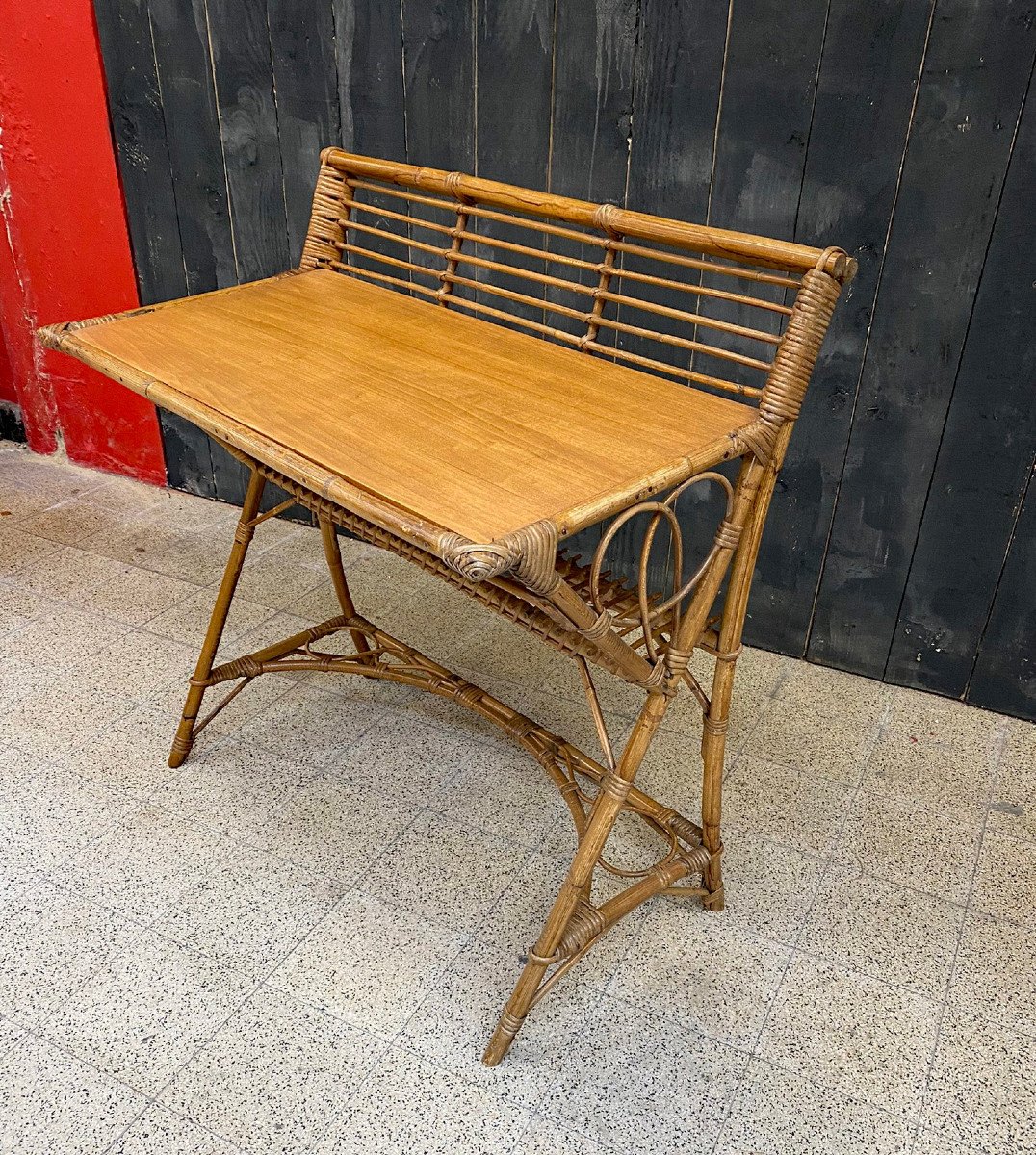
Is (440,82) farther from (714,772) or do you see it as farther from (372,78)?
(714,772)

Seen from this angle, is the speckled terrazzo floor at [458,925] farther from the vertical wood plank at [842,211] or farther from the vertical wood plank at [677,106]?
the vertical wood plank at [677,106]

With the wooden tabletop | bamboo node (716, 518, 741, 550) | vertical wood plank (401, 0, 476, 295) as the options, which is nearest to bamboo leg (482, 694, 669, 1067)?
Answer: bamboo node (716, 518, 741, 550)

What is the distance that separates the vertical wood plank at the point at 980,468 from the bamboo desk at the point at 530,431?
0.60 m

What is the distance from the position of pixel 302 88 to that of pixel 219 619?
1.33 metres

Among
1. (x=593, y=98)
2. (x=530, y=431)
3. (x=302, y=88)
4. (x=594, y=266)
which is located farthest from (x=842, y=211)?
(x=302, y=88)

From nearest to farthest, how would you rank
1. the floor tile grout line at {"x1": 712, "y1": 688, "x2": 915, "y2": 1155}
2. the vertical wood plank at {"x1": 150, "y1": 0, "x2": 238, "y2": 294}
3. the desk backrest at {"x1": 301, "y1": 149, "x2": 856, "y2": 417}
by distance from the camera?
the desk backrest at {"x1": 301, "y1": 149, "x2": 856, "y2": 417} → the floor tile grout line at {"x1": 712, "y1": 688, "x2": 915, "y2": 1155} → the vertical wood plank at {"x1": 150, "y1": 0, "x2": 238, "y2": 294}

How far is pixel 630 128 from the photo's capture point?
2146 mm

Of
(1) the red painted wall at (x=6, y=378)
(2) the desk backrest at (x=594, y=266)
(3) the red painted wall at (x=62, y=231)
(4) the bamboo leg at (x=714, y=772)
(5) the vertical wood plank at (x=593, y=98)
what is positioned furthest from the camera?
(1) the red painted wall at (x=6, y=378)

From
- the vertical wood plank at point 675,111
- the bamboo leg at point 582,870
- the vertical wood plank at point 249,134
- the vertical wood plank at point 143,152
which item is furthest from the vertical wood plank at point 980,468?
the vertical wood plank at point 143,152

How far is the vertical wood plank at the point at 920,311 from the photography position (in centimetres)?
182

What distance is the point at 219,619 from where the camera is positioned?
2002 mm

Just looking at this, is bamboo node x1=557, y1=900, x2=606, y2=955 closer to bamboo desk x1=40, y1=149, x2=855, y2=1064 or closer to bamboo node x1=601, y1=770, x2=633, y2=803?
bamboo desk x1=40, y1=149, x2=855, y2=1064

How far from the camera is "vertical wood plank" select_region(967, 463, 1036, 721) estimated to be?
213 centimetres

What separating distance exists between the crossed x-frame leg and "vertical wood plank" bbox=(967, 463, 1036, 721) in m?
0.85
